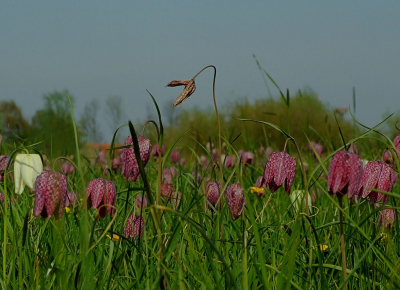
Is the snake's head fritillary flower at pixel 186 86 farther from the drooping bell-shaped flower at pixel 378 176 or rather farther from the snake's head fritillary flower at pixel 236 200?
the drooping bell-shaped flower at pixel 378 176

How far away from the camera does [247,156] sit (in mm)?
4047

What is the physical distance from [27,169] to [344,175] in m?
0.98

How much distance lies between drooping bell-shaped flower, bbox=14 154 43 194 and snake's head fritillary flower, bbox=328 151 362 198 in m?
0.88

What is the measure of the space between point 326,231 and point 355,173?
0.98 meters

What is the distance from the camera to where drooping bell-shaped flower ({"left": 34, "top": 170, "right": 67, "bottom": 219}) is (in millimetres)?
1356

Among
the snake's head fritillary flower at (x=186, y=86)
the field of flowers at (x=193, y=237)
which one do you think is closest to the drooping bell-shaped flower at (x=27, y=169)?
the field of flowers at (x=193, y=237)

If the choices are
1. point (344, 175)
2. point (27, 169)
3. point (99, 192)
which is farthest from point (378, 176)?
point (27, 169)

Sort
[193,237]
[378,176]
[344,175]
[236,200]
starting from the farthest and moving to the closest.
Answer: [193,237] < [378,176] < [236,200] < [344,175]

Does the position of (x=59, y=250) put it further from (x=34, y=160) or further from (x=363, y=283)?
(x=363, y=283)

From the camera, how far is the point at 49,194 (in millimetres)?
1356

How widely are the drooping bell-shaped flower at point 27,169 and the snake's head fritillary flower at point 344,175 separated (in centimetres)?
88

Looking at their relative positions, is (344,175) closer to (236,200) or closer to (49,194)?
(236,200)

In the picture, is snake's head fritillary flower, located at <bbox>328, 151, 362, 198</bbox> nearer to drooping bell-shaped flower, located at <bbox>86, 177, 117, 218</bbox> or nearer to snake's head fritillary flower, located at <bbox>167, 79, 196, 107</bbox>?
snake's head fritillary flower, located at <bbox>167, 79, 196, 107</bbox>

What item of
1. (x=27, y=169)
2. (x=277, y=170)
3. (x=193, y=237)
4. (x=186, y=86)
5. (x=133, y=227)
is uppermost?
(x=186, y=86)
